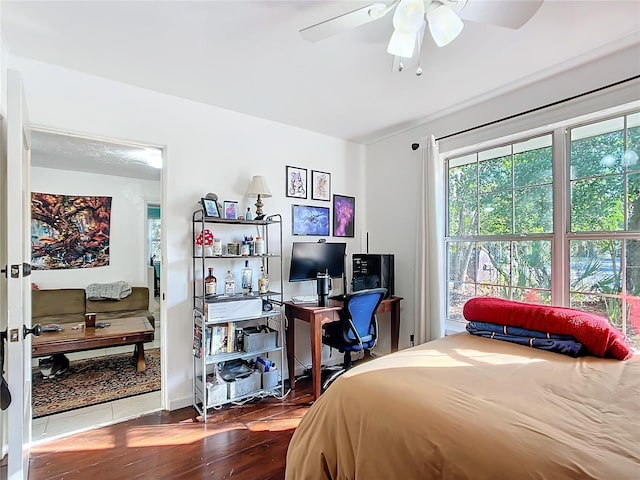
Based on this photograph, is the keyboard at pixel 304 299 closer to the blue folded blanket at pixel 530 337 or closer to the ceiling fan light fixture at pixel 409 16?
the blue folded blanket at pixel 530 337

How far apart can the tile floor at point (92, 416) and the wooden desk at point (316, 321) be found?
1.14 metres

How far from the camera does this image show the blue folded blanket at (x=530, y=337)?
5.90 feet

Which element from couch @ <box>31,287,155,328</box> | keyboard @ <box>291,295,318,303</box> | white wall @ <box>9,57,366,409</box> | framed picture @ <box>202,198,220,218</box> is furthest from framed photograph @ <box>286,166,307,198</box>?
couch @ <box>31,287,155,328</box>

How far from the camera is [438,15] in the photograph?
1448 mm

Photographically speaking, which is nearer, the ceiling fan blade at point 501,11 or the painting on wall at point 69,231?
the ceiling fan blade at point 501,11

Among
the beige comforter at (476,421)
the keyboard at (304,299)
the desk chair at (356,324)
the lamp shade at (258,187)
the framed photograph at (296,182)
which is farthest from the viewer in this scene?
the framed photograph at (296,182)

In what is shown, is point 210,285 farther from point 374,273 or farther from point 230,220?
point 374,273

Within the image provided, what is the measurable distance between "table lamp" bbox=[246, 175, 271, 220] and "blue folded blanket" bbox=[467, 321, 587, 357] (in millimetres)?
1858

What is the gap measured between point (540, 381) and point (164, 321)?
2439 millimetres

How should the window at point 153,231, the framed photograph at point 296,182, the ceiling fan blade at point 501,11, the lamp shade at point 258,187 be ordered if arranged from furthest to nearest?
the window at point 153,231, the framed photograph at point 296,182, the lamp shade at point 258,187, the ceiling fan blade at point 501,11

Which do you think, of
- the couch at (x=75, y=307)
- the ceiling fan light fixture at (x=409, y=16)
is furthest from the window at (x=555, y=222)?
the couch at (x=75, y=307)

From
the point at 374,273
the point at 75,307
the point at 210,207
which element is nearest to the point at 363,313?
the point at 374,273

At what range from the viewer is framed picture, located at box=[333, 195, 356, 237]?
355cm

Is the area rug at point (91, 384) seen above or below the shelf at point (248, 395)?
below
